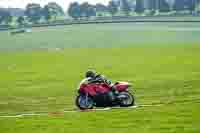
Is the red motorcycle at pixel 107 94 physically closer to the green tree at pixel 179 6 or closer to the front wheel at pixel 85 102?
the front wheel at pixel 85 102

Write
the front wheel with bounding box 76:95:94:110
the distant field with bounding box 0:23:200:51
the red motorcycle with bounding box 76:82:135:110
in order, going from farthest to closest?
the distant field with bounding box 0:23:200:51, the front wheel with bounding box 76:95:94:110, the red motorcycle with bounding box 76:82:135:110

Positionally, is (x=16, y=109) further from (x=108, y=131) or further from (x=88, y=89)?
(x=108, y=131)

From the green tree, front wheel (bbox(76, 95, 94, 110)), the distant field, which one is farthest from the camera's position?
the green tree

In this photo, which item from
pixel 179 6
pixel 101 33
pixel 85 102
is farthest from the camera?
pixel 179 6

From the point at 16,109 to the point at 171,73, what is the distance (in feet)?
54.2

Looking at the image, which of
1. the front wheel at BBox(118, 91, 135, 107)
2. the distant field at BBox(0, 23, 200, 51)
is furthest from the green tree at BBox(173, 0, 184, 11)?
the front wheel at BBox(118, 91, 135, 107)

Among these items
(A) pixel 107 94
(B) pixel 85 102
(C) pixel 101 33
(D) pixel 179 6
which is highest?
(A) pixel 107 94

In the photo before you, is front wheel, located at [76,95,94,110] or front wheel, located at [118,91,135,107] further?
front wheel, located at [76,95,94,110]

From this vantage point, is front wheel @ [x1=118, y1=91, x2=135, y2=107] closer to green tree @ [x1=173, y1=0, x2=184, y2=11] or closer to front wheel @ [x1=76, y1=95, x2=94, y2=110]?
front wheel @ [x1=76, y1=95, x2=94, y2=110]

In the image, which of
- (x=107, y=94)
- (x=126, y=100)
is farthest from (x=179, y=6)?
(x=107, y=94)

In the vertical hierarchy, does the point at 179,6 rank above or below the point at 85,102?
below

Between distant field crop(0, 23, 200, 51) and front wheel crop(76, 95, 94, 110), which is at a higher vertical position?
front wheel crop(76, 95, 94, 110)

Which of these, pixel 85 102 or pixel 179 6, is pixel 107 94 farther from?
pixel 179 6

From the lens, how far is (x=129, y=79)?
36.9 meters
